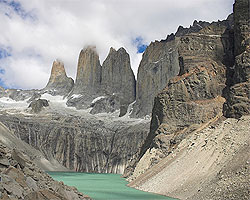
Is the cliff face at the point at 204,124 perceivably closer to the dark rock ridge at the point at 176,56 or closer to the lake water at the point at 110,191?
the dark rock ridge at the point at 176,56

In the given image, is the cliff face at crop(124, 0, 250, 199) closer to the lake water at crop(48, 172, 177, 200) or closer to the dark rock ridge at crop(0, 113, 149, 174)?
the lake water at crop(48, 172, 177, 200)

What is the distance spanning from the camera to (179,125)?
123ft

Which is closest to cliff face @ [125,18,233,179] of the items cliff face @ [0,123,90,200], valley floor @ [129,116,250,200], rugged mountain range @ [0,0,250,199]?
rugged mountain range @ [0,0,250,199]

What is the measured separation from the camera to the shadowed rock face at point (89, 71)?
13038 cm

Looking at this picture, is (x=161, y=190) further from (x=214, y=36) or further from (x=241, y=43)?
(x=214, y=36)

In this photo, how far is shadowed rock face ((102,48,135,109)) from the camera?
12256cm

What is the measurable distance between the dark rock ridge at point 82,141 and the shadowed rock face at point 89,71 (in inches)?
1492

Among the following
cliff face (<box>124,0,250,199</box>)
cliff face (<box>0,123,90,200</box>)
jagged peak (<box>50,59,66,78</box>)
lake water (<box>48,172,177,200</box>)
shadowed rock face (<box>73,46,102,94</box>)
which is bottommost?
lake water (<box>48,172,177,200</box>)

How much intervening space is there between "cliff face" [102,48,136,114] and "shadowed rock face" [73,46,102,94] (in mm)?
3596

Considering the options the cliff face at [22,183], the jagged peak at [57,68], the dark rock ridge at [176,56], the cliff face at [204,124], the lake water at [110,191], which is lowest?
the lake water at [110,191]

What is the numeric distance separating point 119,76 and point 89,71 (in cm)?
1369

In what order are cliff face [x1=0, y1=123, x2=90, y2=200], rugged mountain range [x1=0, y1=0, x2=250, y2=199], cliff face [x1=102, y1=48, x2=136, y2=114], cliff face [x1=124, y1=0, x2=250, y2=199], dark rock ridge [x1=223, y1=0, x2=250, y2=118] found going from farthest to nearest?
cliff face [x1=102, y1=48, x2=136, y2=114] → dark rock ridge [x1=223, y1=0, x2=250, y2=118] → rugged mountain range [x1=0, y1=0, x2=250, y2=199] → cliff face [x1=124, y1=0, x2=250, y2=199] → cliff face [x1=0, y1=123, x2=90, y2=200]

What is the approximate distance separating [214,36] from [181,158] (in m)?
20.4

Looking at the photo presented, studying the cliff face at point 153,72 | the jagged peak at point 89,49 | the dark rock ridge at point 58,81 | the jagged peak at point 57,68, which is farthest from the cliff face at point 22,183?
the jagged peak at point 57,68
